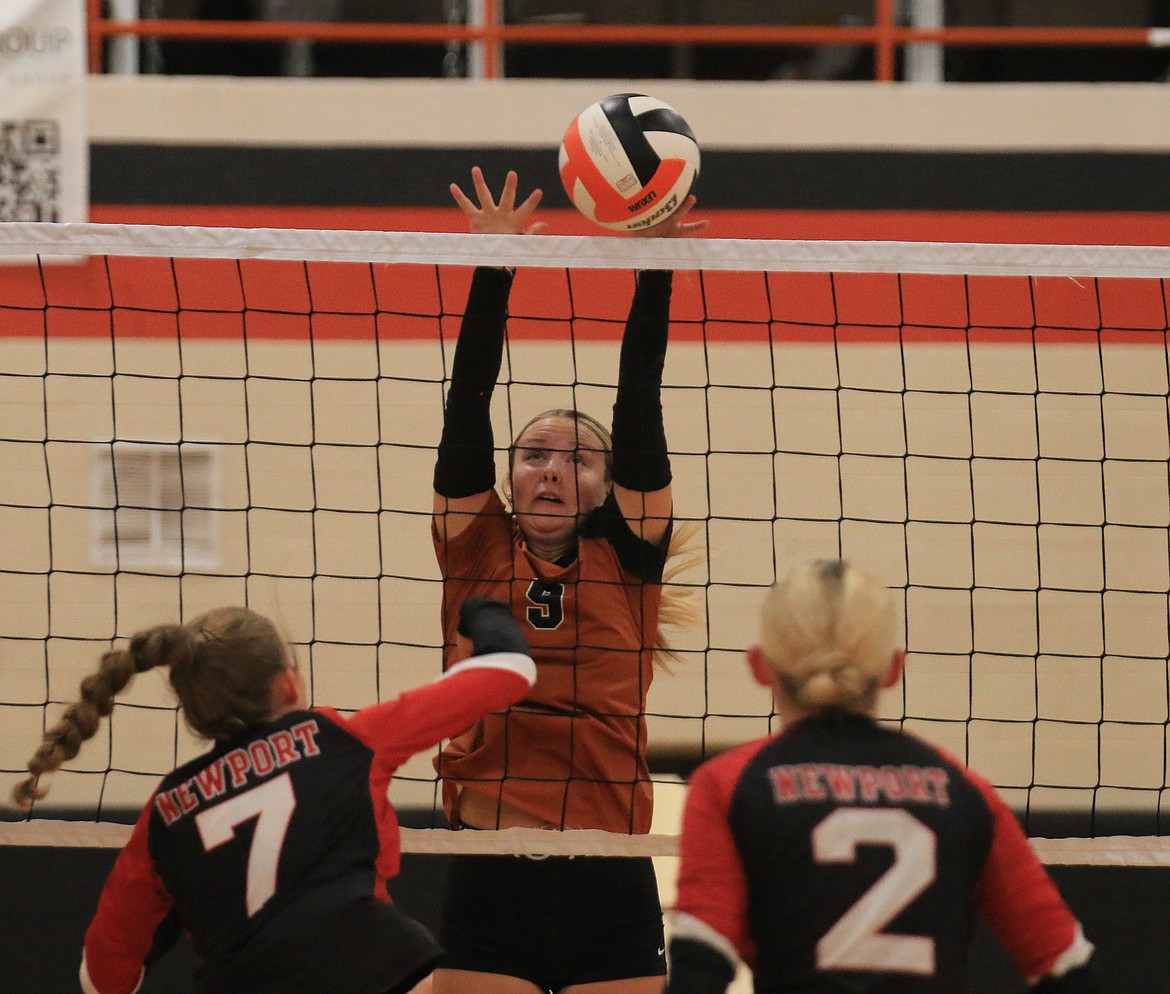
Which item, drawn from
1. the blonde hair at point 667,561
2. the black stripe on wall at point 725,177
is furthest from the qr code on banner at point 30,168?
the blonde hair at point 667,561

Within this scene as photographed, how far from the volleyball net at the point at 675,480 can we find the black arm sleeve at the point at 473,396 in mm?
2123

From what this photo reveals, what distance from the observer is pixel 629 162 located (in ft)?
9.53

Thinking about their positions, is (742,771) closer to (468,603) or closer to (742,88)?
(468,603)

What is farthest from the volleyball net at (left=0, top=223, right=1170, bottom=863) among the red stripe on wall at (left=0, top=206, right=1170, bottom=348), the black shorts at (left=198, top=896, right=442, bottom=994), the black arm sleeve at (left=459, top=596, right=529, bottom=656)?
the black shorts at (left=198, top=896, right=442, bottom=994)

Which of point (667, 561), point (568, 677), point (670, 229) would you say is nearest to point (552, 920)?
point (568, 677)

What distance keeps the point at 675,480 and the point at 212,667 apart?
2998 millimetres

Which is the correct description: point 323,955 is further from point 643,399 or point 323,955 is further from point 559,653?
point 643,399

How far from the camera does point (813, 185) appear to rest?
522 centimetres

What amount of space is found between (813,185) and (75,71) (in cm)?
289

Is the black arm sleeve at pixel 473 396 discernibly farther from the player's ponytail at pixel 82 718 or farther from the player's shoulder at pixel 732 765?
the player's shoulder at pixel 732 765

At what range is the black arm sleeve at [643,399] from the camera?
2.79 metres

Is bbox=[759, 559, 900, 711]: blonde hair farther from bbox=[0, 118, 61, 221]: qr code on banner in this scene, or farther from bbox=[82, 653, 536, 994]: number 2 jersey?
bbox=[0, 118, 61, 221]: qr code on banner

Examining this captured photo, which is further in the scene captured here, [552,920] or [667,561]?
[667,561]

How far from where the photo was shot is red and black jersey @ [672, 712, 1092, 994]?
72.6 inches
